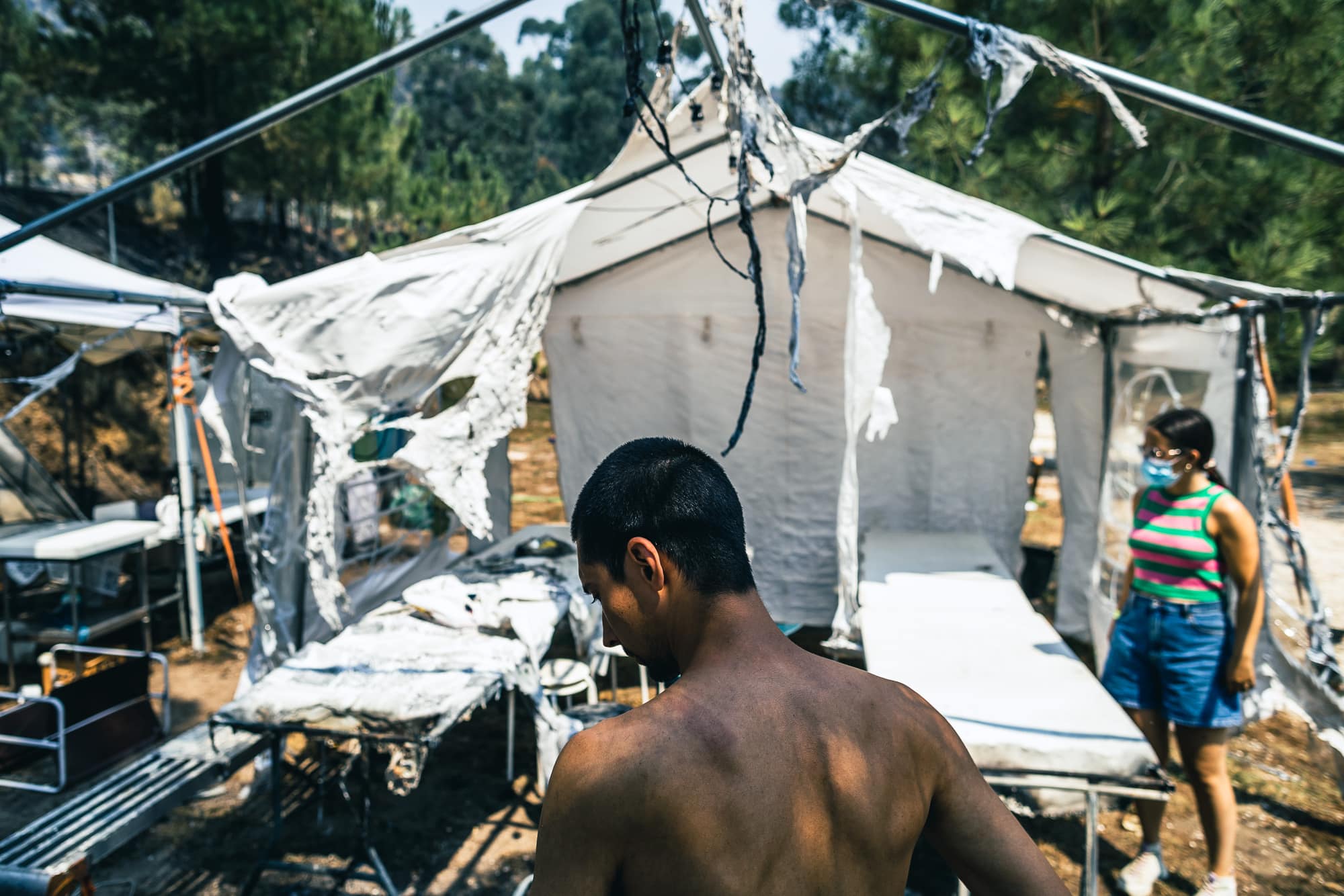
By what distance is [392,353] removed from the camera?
11.0 feet

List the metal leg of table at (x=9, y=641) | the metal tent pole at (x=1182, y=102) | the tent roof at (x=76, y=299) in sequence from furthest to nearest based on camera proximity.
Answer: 1. the metal leg of table at (x=9, y=641)
2. the tent roof at (x=76, y=299)
3. the metal tent pole at (x=1182, y=102)

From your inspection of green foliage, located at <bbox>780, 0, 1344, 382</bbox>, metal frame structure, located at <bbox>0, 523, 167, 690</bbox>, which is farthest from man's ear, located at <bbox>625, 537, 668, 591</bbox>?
metal frame structure, located at <bbox>0, 523, 167, 690</bbox>

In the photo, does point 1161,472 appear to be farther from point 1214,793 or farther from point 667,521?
point 667,521

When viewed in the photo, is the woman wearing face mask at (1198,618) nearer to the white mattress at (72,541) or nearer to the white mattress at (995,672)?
the white mattress at (995,672)

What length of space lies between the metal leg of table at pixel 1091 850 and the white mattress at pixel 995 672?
11cm

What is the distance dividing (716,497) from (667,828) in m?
0.46

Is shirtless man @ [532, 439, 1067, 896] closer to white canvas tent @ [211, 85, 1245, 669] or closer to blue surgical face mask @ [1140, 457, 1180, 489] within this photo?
white canvas tent @ [211, 85, 1245, 669]

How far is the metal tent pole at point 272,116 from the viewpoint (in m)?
2.30

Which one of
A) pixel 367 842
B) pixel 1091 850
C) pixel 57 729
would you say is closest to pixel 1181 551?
pixel 1091 850

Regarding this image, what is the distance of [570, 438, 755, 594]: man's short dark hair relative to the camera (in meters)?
1.18

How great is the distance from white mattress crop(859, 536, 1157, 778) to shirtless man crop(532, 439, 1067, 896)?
1.51 m

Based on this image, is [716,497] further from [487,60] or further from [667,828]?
[487,60]

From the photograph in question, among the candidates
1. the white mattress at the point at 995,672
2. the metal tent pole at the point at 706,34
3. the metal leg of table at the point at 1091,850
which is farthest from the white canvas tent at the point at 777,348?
the metal leg of table at the point at 1091,850

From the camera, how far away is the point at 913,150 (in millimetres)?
5480
